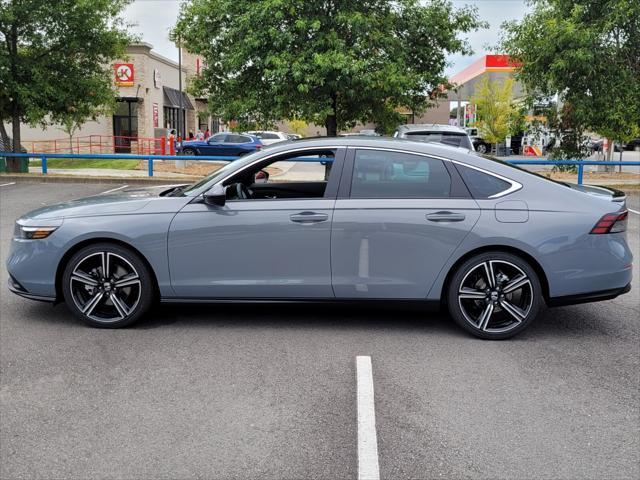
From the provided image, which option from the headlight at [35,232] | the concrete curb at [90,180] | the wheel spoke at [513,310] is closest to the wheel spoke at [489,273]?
the wheel spoke at [513,310]

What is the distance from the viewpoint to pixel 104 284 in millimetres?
5773

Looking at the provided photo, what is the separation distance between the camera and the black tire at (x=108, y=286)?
5707 mm

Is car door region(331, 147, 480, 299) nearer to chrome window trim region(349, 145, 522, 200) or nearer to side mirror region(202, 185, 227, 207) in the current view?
chrome window trim region(349, 145, 522, 200)

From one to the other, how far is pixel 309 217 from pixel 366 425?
2078mm

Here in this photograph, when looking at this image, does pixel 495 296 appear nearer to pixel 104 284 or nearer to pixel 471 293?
pixel 471 293

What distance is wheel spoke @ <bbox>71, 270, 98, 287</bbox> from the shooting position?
227 inches

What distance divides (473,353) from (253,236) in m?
1.90

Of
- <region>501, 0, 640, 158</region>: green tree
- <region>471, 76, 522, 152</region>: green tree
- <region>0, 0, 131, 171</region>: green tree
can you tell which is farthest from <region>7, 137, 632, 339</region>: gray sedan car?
<region>471, 76, 522, 152</region>: green tree

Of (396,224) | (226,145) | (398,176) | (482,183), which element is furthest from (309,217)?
(226,145)

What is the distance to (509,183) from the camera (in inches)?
220

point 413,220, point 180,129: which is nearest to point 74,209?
point 413,220

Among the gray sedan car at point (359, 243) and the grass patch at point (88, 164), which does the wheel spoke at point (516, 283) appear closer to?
the gray sedan car at point (359, 243)

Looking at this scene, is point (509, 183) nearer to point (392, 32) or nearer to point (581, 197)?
point (581, 197)

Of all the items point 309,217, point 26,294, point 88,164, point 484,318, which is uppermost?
point 309,217
